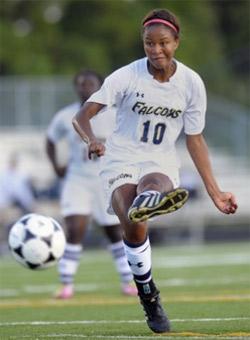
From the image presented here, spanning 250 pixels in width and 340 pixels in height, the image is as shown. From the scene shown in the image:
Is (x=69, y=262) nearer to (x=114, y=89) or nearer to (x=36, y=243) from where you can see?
(x=36, y=243)

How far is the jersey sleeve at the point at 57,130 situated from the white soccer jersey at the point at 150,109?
17.8 ft

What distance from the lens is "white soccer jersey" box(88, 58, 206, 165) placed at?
A: 32.1 ft

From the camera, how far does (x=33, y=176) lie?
33250mm

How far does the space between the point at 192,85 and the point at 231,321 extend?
189cm

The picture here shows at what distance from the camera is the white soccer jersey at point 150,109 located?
32.1ft

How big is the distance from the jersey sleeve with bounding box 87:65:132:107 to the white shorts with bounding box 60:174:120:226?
16.9 ft

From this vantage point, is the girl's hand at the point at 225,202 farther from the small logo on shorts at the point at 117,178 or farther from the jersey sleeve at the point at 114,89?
the jersey sleeve at the point at 114,89

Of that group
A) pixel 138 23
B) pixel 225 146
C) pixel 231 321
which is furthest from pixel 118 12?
pixel 231 321

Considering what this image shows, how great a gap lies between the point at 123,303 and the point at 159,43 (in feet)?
14.2

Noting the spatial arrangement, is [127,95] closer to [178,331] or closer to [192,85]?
[192,85]

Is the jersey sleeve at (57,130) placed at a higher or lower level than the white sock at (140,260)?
lower

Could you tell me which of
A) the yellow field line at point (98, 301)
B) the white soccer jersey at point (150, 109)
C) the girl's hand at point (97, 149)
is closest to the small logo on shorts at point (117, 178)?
the white soccer jersey at point (150, 109)

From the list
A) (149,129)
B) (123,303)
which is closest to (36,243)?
(123,303)

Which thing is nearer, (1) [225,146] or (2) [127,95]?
(2) [127,95]
